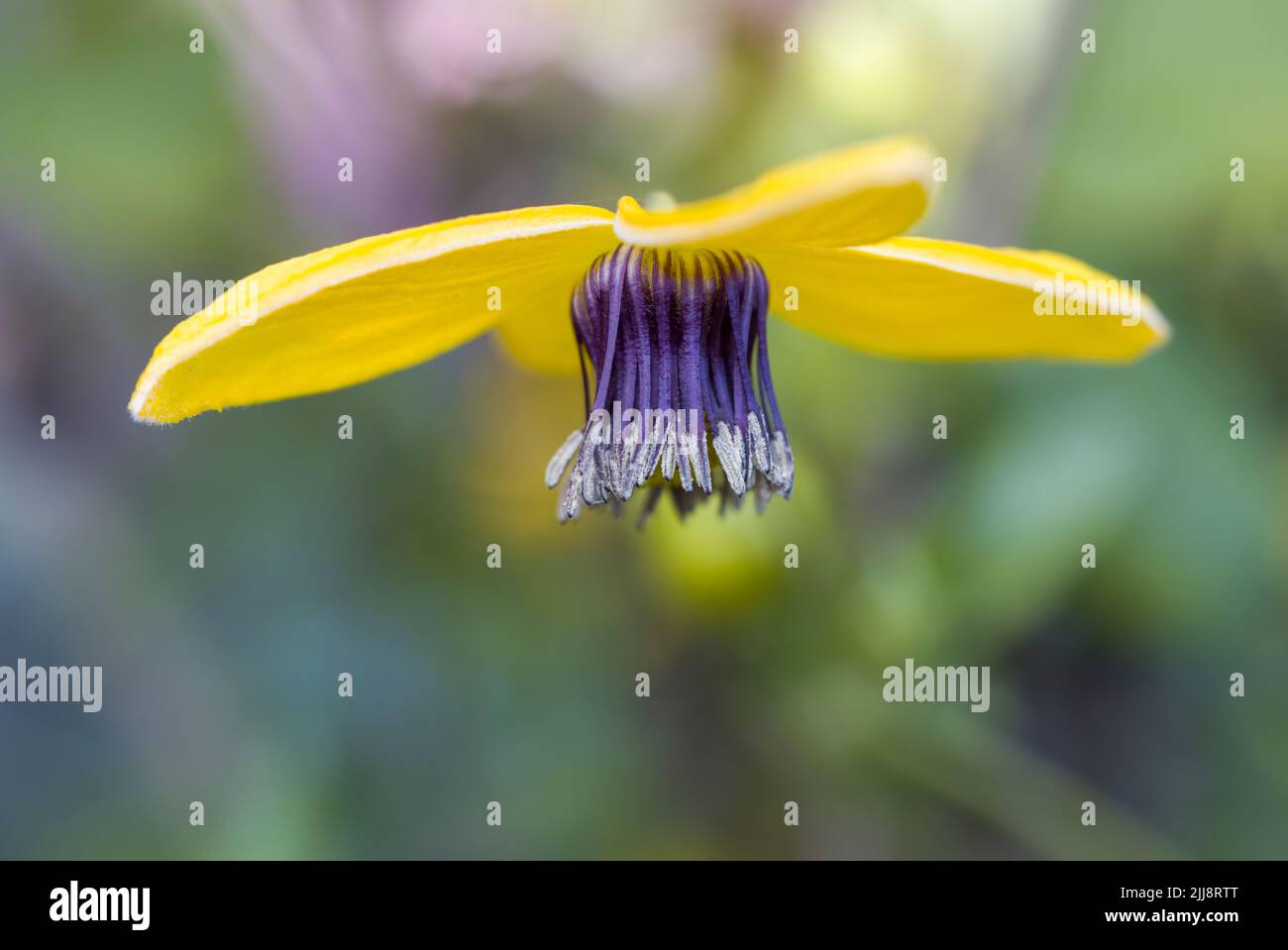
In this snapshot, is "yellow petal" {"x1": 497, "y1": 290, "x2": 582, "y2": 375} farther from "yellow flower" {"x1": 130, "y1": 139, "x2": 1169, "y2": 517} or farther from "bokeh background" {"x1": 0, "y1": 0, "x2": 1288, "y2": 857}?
"bokeh background" {"x1": 0, "y1": 0, "x2": 1288, "y2": 857}

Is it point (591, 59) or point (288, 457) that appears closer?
point (591, 59)

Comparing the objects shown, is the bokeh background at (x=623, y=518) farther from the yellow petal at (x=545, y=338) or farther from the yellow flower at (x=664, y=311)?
the yellow flower at (x=664, y=311)

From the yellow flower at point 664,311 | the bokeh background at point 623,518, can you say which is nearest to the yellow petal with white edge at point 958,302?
the yellow flower at point 664,311

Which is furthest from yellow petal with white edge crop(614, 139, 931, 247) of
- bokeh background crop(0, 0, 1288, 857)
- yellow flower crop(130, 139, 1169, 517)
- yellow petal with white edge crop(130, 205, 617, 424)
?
bokeh background crop(0, 0, 1288, 857)
